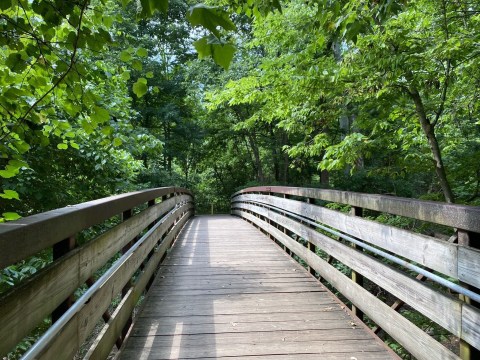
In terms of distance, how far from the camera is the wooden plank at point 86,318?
5.10ft

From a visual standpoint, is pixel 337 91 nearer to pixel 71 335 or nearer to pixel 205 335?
pixel 205 335

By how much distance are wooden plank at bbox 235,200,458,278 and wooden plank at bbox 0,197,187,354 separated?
6.16ft

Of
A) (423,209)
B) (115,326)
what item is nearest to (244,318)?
(115,326)

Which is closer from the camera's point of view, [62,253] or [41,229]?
[41,229]

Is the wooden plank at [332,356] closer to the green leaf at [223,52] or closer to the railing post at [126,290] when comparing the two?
the railing post at [126,290]

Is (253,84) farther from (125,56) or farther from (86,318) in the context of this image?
(86,318)

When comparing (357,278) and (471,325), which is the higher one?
(471,325)

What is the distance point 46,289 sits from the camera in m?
1.51

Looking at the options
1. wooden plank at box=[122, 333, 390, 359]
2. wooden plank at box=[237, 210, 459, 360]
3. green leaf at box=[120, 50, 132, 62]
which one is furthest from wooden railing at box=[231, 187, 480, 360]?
green leaf at box=[120, 50, 132, 62]

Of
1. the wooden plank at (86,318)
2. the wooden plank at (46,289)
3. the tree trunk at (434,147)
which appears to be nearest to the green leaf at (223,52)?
the wooden plank at (46,289)

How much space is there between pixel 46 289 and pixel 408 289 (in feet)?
6.53

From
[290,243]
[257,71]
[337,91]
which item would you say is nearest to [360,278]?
[290,243]

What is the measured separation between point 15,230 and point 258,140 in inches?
812

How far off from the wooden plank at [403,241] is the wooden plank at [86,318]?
1865 mm
